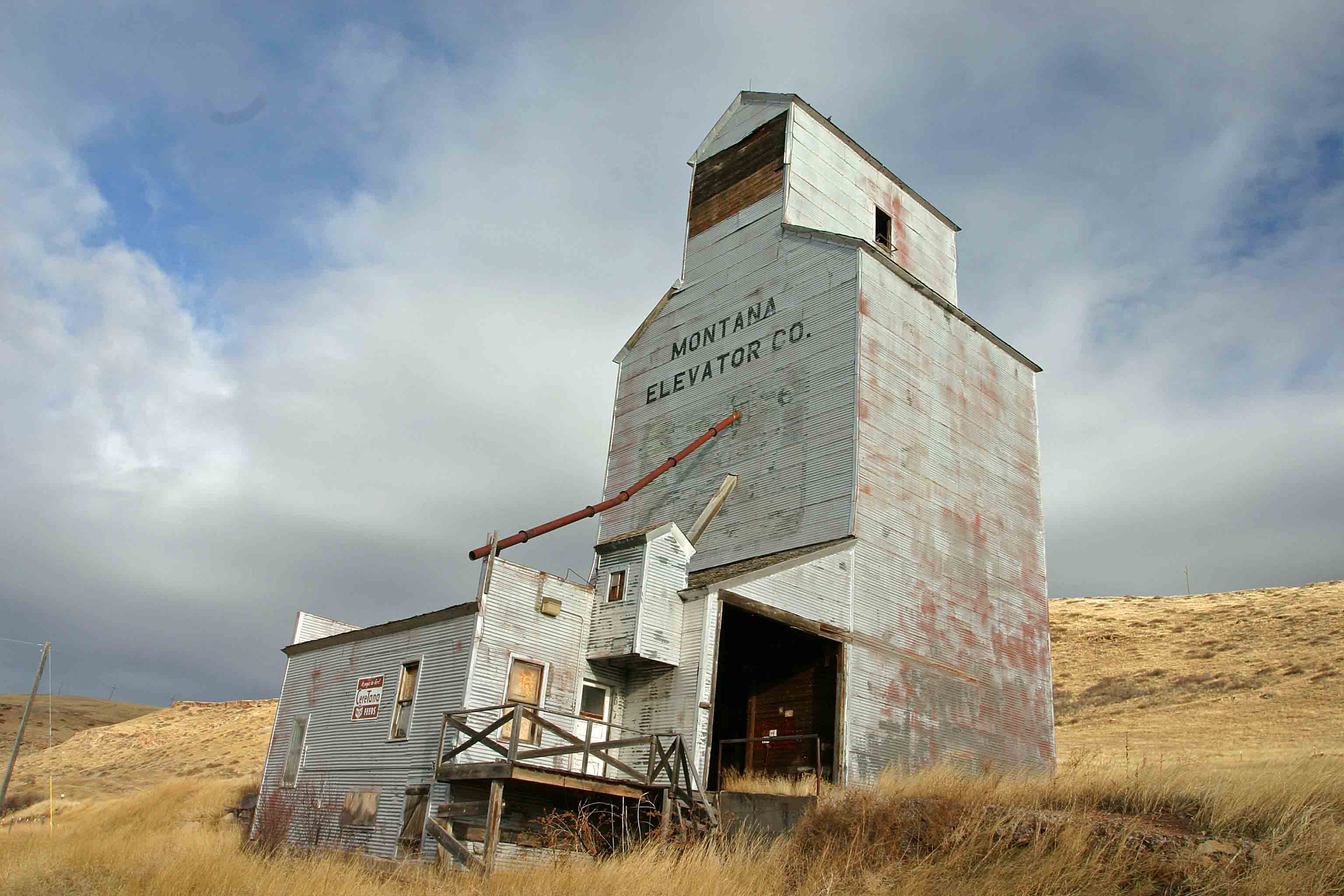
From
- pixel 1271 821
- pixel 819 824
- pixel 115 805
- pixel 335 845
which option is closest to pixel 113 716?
pixel 115 805

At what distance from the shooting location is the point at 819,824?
17562 mm

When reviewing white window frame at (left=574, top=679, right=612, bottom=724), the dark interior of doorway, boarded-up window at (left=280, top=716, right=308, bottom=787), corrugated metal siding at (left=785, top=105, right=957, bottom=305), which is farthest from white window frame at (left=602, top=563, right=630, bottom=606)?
corrugated metal siding at (left=785, top=105, right=957, bottom=305)

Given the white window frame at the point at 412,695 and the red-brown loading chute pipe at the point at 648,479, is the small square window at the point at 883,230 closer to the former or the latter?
the red-brown loading chute pipe at the point at 648,479

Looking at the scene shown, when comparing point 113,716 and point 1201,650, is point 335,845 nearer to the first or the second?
point 1201,650

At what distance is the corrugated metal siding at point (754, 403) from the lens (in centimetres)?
2737

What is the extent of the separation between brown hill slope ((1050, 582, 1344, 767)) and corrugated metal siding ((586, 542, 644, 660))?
1404 cm

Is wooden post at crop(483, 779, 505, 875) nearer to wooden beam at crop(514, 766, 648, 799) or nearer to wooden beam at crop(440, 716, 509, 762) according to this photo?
wooden beam at crop(514, 766, 648, 799)

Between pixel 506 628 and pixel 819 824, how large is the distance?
818 centimetres

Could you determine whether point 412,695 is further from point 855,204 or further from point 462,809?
point 855,204

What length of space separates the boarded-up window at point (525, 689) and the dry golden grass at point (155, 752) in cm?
3420

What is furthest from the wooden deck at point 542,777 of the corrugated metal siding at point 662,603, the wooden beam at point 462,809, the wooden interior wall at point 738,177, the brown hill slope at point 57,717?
the brown hill slope at point 57,717

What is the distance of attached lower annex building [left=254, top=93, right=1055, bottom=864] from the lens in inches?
867

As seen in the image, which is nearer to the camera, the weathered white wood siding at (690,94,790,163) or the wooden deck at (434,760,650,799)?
the wooden deck at (434,760,650,799)

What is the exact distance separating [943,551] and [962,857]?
Answer: 1408cm
